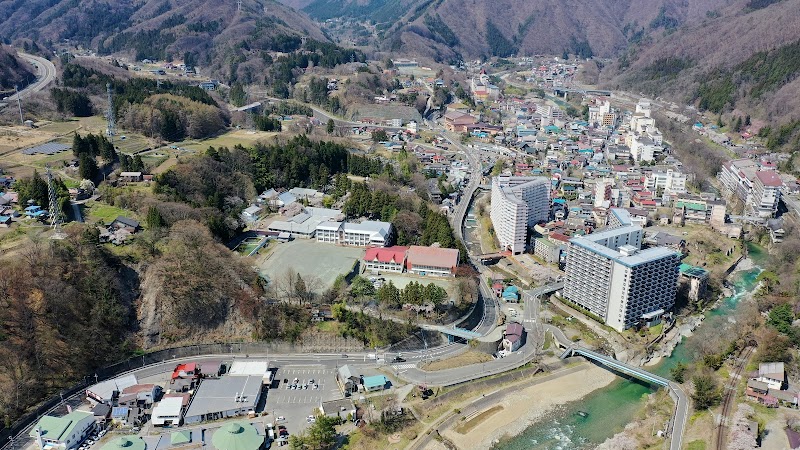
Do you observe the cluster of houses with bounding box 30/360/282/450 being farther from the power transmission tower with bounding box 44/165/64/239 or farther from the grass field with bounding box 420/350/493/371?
the power transmission tower with bounding box 44/165/64/239

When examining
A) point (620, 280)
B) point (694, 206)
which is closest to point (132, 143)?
point (620, 280)

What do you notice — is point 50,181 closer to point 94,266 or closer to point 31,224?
point 31,224

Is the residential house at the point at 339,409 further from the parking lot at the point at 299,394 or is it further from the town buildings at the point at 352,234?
the town buildings at the point at 352,234

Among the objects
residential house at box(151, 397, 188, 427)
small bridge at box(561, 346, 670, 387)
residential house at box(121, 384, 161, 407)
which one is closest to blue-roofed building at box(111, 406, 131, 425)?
residential house at box(121, 384, 161, 407)

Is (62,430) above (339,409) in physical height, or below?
above

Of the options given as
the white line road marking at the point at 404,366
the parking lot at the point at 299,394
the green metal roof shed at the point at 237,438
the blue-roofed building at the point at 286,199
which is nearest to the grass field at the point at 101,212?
the blue-roofed building at the point at 286,199

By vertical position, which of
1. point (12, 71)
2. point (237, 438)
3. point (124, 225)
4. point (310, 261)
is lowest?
point (237, 438)

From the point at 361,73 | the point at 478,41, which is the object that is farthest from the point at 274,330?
the point at 478,41

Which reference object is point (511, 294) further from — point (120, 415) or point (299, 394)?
point (120, 415)
